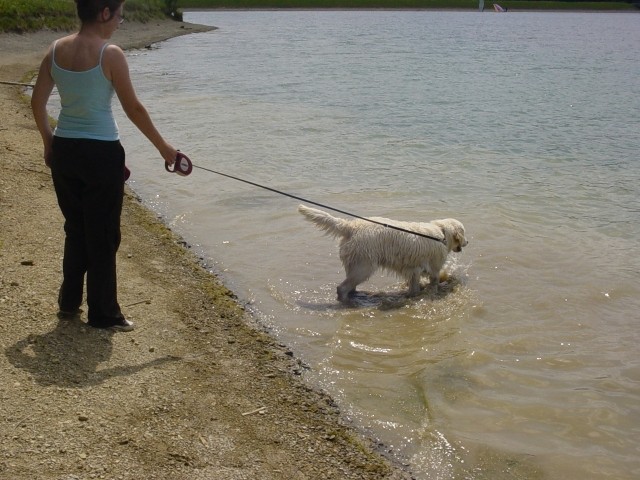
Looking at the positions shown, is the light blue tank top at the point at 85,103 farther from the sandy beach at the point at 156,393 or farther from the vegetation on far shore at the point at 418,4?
the vegetation on far shore at the point at 418,4

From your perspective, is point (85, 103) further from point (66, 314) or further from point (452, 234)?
point (452, 234)

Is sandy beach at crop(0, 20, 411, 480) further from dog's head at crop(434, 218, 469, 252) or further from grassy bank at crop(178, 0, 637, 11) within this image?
grassy bank at crop(178, 0, 637, 11)

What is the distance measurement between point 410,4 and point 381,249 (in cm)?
8932

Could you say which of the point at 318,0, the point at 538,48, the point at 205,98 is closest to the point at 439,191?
the point at 205,98

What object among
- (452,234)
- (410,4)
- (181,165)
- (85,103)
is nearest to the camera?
(85,103)

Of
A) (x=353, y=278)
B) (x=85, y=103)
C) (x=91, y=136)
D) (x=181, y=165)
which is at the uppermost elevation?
(x=85, y=103)

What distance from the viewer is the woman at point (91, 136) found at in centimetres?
489

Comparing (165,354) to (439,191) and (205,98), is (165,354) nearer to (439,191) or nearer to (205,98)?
(439,191)

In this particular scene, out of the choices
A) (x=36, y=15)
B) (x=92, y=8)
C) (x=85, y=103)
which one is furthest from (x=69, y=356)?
(x=36, y=15)

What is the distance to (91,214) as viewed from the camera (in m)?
5.18

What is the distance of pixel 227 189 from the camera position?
11664 mm

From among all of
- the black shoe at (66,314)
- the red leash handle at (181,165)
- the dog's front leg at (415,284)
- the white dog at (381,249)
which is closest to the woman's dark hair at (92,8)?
the red leash handle at (181,165)

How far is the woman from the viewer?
4.89 meters

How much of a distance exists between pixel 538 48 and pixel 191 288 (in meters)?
39.2
